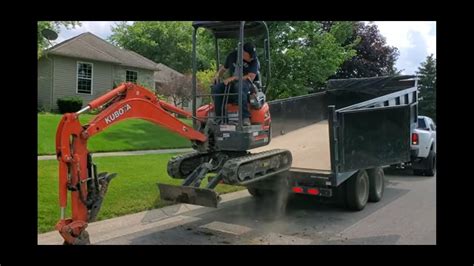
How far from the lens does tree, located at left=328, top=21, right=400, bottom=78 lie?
2902cm

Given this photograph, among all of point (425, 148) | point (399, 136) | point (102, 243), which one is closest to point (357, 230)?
point (399, 136)

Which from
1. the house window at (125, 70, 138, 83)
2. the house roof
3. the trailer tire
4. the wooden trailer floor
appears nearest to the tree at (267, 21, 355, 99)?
the wooden trailer floor

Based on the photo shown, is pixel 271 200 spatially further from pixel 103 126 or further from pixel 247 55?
A: pixel 103 126

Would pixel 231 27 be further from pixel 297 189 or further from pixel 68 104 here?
pixel 68 104

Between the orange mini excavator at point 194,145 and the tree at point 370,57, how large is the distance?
21.7m

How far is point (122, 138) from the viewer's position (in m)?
17.4

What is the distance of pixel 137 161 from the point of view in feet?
42.7

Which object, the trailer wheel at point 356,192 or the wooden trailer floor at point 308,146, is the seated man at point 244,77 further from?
the trailer wheel at point 356,192

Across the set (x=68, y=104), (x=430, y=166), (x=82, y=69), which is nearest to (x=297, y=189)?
(x=430, y=166)

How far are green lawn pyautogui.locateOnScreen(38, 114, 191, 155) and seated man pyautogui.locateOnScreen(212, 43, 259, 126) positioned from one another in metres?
6.76

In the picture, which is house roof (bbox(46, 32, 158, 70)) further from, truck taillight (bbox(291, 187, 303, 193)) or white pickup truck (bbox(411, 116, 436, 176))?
truck taillight (bbox(291, 187, 303, 193))

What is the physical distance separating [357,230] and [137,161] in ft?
24.0

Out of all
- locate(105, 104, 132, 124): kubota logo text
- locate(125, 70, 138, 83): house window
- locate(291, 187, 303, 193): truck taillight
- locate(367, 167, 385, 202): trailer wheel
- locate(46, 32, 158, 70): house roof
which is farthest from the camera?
locate(125, 70, 138, 83): house window

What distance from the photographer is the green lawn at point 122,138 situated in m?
14.9
